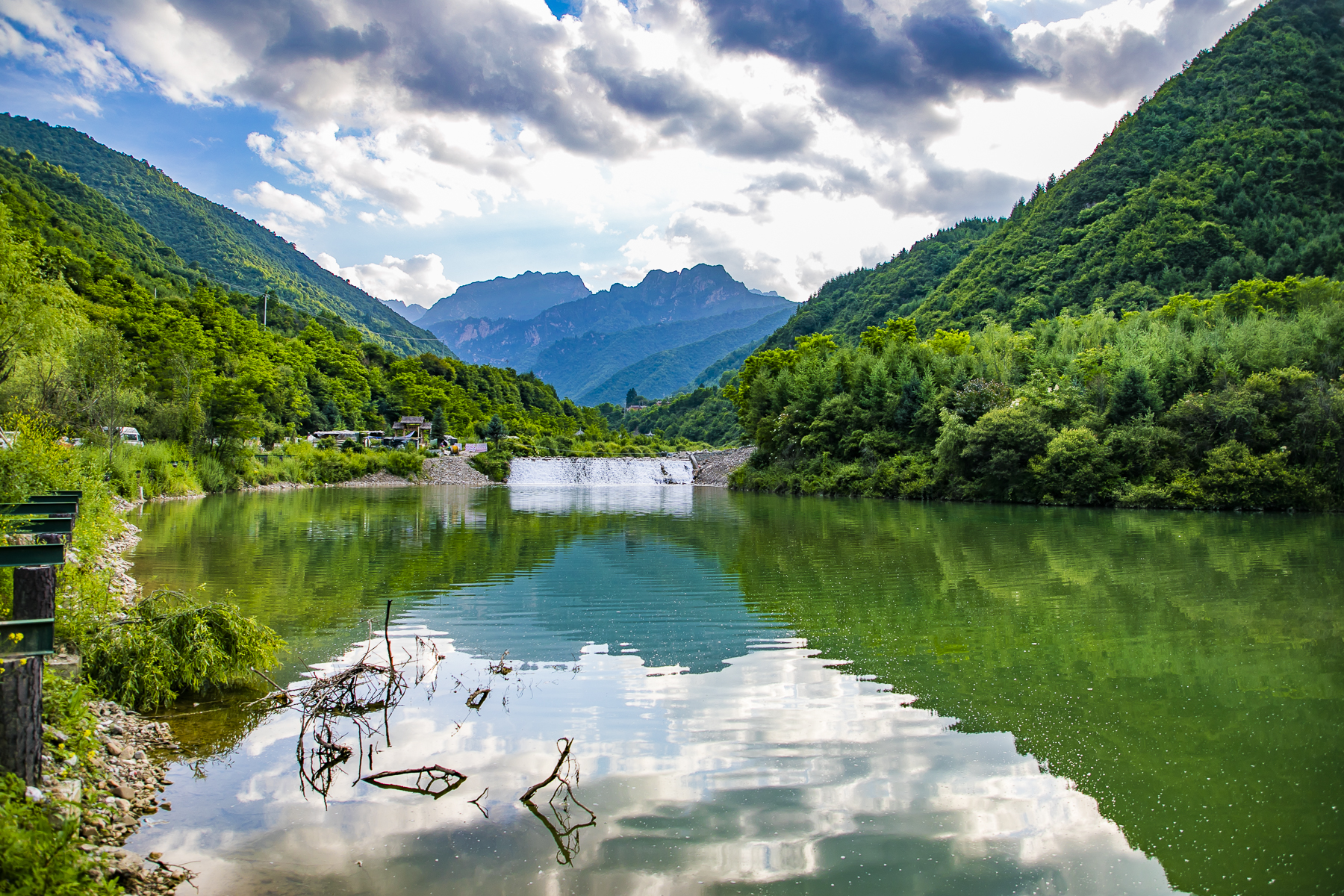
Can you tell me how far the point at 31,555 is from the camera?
5.13 meters

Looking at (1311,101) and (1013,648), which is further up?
(1311,101)

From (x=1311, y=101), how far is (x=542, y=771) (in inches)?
3428

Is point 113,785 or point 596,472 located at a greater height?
point 596,472

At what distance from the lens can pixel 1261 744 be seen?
6004 mm

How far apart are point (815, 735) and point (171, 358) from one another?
46173mm

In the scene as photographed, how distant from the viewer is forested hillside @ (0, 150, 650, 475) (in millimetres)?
21750

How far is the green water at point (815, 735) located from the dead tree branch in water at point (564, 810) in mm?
45

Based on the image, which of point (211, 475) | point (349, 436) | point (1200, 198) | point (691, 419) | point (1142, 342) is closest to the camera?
point (1142, 342)

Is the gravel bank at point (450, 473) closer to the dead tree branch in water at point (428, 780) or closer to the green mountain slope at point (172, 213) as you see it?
the dead tree branch in water at point (428, 780)

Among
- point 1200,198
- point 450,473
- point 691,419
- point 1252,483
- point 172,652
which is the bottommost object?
point 172,652

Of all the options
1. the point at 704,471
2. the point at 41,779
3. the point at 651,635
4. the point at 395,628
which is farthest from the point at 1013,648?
the point at 704,471

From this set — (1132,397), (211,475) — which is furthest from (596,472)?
(1132,397)

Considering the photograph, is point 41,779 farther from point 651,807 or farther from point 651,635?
point 651,635

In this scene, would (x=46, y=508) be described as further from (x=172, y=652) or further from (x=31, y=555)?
(x=31, y=555)
